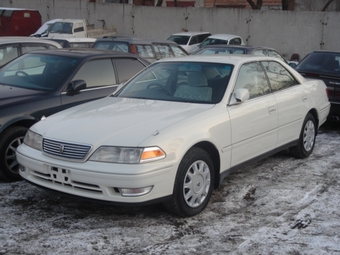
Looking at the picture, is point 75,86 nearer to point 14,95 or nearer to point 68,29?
point 14,95

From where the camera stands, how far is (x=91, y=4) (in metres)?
31.1

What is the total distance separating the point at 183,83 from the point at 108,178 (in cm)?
186

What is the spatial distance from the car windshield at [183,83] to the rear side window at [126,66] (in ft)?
4.20

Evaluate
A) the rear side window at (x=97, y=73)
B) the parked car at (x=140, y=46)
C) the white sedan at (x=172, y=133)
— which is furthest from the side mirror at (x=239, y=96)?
the parked car at (x=140, y=46)

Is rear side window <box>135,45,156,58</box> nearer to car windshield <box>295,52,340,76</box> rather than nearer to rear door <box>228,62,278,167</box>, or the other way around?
car windshield <box>295,52,340,76</box>

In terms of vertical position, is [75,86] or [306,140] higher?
[75,86]

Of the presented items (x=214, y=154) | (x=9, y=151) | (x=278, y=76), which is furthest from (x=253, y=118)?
(x=9, y=151)

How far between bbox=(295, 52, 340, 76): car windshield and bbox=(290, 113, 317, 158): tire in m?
2.53

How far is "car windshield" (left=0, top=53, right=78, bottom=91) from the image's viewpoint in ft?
21.8

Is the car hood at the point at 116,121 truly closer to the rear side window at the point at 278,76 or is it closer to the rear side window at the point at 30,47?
the rear side window at the point at 278,76

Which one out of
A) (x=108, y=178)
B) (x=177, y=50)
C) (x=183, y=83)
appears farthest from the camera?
(x=177, y=50)

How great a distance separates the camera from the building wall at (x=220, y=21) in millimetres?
24500

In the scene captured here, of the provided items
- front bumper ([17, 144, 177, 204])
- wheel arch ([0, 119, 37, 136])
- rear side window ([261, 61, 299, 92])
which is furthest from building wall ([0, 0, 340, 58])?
front bumper ([17, 144, 177, 204])

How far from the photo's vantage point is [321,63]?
980cm
